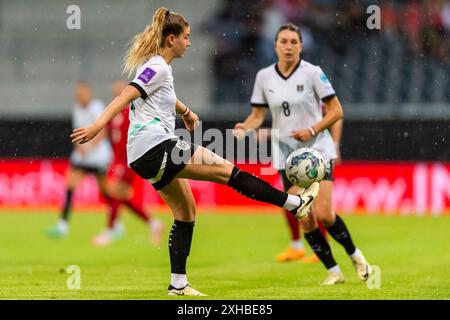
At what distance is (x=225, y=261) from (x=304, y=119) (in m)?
2.87

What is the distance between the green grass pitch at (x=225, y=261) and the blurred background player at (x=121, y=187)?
23 centimetres

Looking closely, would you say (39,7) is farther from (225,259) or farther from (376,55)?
(225,259)

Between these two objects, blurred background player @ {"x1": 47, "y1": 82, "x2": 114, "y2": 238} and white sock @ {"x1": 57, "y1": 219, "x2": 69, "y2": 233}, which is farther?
blurred background player @ {"x1": 47, "y1": 82, "x2": 114, "y2": 238}

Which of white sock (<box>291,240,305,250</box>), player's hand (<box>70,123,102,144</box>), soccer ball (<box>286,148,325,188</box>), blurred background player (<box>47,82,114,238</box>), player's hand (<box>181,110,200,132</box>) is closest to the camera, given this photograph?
player's hand (<box>70,123,102,144</box>)

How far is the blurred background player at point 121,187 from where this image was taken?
44.3 feet

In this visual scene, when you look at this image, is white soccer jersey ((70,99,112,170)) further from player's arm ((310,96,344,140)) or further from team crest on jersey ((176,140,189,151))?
team crest on jersey ((176,140,189,151))

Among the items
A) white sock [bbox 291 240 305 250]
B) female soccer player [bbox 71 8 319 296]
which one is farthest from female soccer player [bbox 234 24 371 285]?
white sock [bbox 291 240 305 250]

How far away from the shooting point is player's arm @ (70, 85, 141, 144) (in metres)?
6.90

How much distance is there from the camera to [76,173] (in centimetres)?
1580

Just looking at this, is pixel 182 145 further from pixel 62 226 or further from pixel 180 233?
pixel 62 226

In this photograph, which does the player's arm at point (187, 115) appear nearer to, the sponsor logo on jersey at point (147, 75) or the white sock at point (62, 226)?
the sponsor logo on jersey at point (147, 75)

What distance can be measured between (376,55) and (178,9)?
14.1ft

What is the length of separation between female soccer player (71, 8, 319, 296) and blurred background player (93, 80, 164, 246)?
573 centimetres
